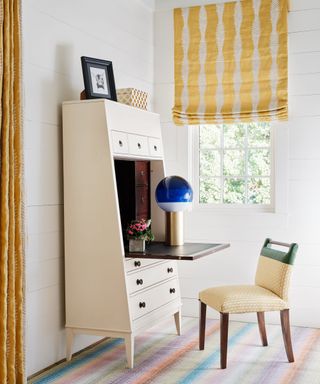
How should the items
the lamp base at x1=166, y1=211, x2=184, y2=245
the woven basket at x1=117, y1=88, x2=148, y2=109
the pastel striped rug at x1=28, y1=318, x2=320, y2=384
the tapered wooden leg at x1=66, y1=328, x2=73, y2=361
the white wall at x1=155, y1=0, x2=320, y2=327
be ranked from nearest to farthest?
the pastel striped rug at x1=28, y1=318, x2=320, y2=384 < the tapered wooden leg at x1=66, y1=328, x2=73, y2=361 < the woven basket at x1=117, y1=88, x2=148, y2=109 < the lamp base at x1=166, y1=211, x2=184, y2=245 < the white wall at x1=155, y1=0, x2=320, y2=327

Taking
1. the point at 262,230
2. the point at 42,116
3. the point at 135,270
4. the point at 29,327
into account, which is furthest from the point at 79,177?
the point at 262,230

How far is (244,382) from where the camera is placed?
3.53m

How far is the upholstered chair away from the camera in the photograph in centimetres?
380

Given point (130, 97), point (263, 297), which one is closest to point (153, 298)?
point (263, 297)

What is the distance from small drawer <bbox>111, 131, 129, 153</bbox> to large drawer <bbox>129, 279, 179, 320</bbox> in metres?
0.90

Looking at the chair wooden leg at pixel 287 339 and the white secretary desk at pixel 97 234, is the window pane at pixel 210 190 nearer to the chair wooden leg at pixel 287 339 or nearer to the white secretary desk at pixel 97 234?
the white secretary desk at pixel 97 234

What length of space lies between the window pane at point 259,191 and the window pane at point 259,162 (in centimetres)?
6

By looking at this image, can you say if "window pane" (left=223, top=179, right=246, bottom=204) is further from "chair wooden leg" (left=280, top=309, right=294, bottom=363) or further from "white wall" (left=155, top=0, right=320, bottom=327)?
"chair wooden leg" (left=280, top=309, right=294, bottom=363)

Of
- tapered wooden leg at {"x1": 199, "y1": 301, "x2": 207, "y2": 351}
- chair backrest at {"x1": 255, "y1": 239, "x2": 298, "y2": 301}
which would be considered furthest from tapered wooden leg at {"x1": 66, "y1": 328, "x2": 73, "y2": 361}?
chair backrest at {"x1": 255, "y1": 239, "x2": 298, "y2": 301}

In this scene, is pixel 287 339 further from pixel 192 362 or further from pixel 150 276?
pixel 150 276

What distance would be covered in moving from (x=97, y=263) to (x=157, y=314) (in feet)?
2.03

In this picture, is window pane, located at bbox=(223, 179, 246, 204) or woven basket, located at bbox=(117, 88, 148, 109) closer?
woven basket, located at bbox=(117, 88, 148, 109)

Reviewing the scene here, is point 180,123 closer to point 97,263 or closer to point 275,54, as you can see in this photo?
point 275,54

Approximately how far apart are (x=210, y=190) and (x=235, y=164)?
0.99ft
